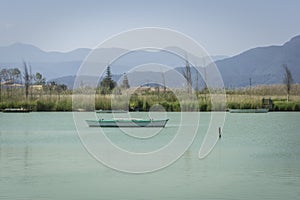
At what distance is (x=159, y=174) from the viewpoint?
14000mm

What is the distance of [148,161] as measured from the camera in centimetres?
1619

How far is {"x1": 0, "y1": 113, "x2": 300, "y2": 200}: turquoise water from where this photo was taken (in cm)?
1162

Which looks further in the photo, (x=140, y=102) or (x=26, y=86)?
(x=26, y=86)

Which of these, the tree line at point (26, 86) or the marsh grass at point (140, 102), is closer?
the marsh grass at point (140, 102)

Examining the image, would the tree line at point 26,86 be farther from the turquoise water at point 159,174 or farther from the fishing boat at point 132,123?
the turquoise water at point 159,174

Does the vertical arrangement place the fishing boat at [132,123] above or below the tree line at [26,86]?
below

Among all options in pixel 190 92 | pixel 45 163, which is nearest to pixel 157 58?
pixel 190 92

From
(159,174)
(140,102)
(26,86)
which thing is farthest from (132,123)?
(26,86)

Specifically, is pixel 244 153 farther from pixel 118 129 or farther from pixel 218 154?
pixel 118 129

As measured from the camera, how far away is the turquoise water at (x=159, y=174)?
1162cm

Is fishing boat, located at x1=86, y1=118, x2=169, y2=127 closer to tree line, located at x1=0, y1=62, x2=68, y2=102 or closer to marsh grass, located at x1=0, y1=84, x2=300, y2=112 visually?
marsh grass, located at x1=0, y1=84, x2=300, y2=112

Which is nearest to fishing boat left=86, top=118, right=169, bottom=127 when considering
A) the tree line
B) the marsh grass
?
the marsh grass

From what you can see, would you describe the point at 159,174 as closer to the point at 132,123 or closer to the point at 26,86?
the point at 132,123

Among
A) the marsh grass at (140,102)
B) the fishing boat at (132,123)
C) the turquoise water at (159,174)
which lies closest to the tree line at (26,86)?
the marsh grass at (140,102)
